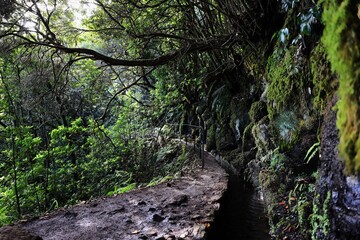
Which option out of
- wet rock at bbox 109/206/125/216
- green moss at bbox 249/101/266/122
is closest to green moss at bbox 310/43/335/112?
green moss at bbox 249/101/266/122

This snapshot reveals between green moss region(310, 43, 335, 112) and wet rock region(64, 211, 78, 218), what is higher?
green moss region(310, 43, 335, 112)

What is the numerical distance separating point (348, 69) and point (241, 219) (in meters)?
4.14

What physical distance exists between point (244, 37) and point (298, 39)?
2.93 meters

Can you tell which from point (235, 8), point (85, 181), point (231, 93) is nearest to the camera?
point (235, 8)

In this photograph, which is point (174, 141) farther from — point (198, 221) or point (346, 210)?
point (346, 210)

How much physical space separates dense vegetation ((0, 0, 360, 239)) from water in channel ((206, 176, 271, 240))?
0.35 metres

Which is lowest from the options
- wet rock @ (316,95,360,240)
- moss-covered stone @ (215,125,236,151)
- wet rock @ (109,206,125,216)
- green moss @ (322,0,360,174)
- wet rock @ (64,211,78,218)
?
wet rock @ (64,211,78,218)

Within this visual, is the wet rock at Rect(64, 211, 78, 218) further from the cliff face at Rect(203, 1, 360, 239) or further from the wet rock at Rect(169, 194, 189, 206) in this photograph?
the cliff face at Rect(203, 1, 360, 239)

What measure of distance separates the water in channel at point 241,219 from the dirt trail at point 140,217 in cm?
27

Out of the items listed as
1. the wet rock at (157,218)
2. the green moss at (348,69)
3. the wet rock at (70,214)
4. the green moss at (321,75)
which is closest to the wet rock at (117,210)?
the wet rock at (70,214)

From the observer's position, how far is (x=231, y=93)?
11.5 m

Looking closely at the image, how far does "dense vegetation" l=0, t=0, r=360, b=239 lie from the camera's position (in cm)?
345

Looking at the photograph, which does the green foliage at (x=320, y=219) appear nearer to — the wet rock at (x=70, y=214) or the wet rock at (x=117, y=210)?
the wet rock at (x=117, y=210)

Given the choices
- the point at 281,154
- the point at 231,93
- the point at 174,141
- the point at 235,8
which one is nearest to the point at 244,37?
the point at 235,8
